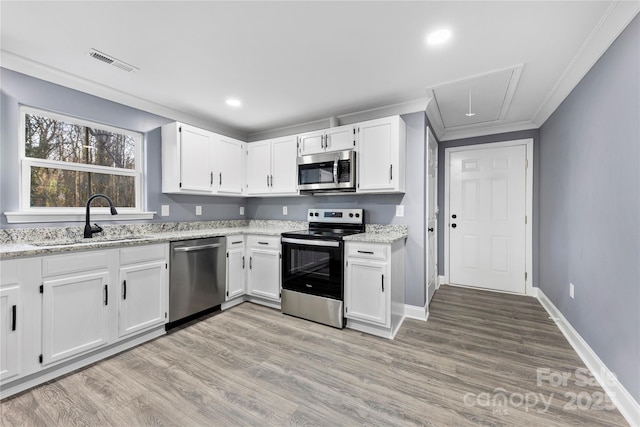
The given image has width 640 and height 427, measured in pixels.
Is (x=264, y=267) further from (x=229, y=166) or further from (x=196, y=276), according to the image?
(x=229, y=166)

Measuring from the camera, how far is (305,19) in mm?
1707

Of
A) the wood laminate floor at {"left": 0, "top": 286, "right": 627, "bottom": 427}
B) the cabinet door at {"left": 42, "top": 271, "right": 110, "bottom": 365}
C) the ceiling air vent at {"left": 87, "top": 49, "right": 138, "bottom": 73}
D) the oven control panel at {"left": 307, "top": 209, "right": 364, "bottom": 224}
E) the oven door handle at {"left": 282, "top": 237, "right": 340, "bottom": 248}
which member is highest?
the ceiling air vent at {"left": 87, "top": 49, "right": 138, "bottom": 73}

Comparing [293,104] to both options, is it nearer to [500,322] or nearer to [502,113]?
[502,113]

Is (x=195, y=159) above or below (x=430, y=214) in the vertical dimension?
above

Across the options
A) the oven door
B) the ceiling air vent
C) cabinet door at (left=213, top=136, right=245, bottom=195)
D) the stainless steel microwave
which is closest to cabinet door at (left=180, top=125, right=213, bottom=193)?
cabinet door at (left=213, top=136, right=245, bottom=195)

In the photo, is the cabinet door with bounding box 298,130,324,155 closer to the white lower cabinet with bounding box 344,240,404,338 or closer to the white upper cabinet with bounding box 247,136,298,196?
the white upper cabinet with bounding box 247,136,298,196

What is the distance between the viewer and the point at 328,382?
189cm

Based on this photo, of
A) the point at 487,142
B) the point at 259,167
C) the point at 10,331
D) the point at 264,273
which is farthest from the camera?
the point at 487,142

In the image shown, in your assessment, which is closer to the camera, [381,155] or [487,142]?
[381,155]

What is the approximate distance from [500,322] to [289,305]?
7.44 feet

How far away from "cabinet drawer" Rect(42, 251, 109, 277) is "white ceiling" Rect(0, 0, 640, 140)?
Answer: 1.54 m

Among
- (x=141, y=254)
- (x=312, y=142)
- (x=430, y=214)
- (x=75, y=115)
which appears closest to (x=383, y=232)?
(x=430, y=214)

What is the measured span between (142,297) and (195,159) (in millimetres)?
1591

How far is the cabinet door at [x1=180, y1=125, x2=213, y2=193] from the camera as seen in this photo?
3.06 metres
